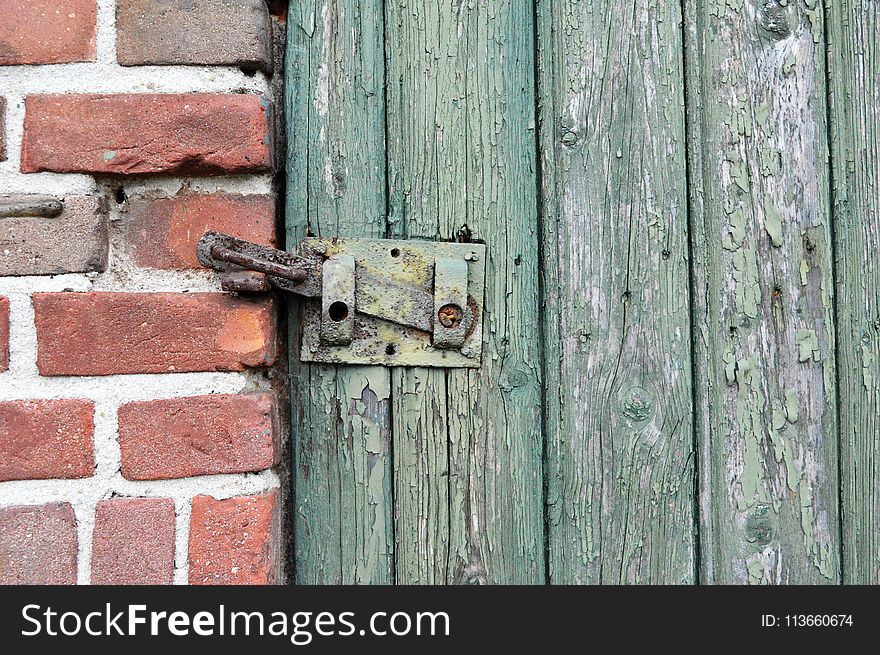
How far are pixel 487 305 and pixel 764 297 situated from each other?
0.32 meters

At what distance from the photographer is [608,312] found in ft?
2.56

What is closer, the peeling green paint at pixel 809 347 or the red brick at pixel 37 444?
the red brick at pixel 37 444

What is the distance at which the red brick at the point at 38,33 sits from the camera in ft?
2.23

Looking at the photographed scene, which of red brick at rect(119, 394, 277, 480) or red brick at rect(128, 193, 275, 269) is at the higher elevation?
red brick at rect(128, 193, 275, 269)

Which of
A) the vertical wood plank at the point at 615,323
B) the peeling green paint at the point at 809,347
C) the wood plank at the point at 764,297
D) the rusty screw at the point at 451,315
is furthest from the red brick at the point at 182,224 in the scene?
the peeling green paint at the point at 809,347

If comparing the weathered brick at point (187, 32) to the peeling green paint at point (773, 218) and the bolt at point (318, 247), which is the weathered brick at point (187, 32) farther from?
the peeling green paint at point (773, 218)

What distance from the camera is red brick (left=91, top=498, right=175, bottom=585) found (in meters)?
0.68

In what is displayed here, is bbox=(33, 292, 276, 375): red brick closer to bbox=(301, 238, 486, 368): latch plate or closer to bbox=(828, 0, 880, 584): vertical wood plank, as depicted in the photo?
bbox=(301, 238, 486, 368): latch plate

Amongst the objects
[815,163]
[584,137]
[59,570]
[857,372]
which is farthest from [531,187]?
[59,570]

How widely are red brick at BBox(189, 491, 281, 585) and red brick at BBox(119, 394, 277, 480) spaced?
1.4 inches

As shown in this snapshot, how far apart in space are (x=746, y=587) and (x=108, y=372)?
0.74 m

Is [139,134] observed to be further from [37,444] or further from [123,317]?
[37,444]

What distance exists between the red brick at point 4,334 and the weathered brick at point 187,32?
27 cm

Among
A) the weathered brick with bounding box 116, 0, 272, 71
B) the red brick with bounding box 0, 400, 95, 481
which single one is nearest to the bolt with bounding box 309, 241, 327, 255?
the weathered brick with bounding box 116, 0, 272, 71
